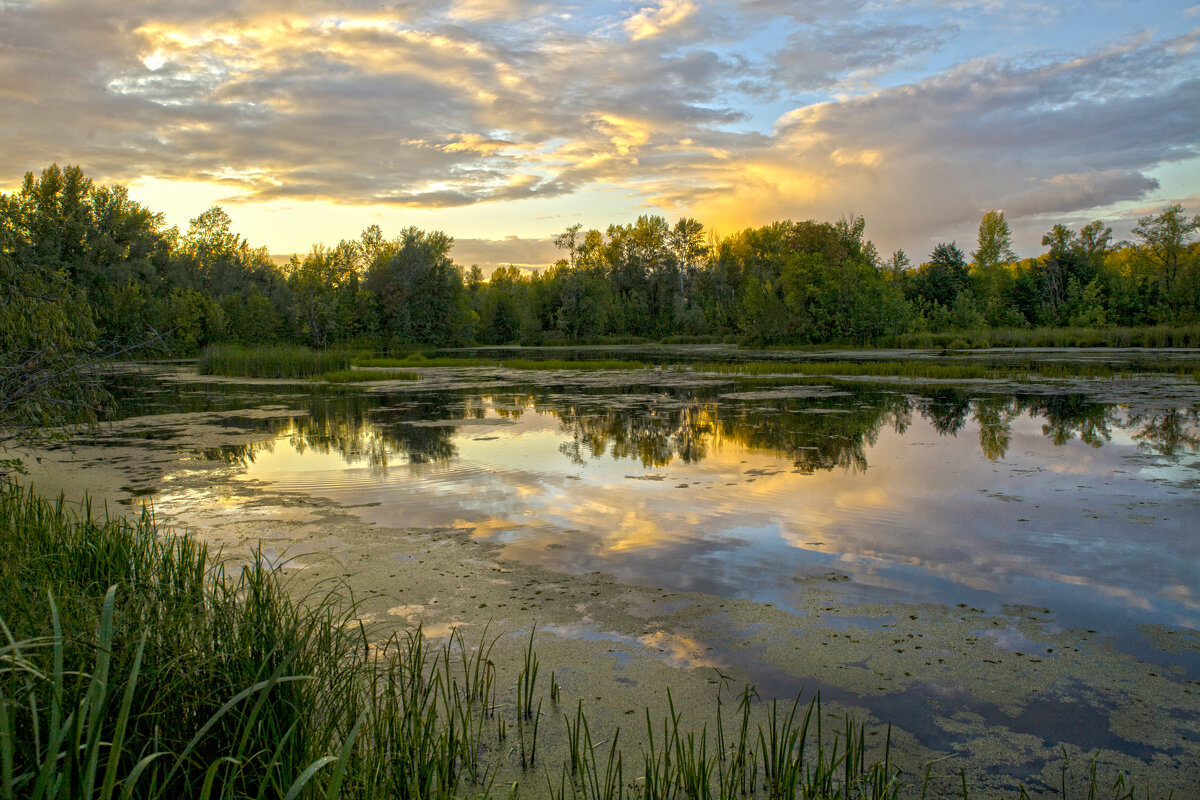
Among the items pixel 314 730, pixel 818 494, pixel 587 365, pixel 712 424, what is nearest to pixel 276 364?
pixel 587 365

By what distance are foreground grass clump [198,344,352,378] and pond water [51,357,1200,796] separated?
1045 centimetres

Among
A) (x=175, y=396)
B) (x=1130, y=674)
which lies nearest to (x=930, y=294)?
(x=175, y=396)

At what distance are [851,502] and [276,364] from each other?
25804mm

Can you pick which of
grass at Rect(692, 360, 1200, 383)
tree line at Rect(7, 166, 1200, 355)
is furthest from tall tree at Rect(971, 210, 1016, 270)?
grass at Rect(692, 360, 1200, 383)

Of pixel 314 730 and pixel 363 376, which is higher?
pixel 363 376

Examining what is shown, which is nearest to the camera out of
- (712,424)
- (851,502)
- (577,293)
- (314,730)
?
(314,730)

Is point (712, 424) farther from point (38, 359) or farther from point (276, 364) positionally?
point (276, 364)

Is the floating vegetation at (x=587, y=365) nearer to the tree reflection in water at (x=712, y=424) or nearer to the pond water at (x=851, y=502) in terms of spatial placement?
the tree reflection in water at (x=712, y=424)

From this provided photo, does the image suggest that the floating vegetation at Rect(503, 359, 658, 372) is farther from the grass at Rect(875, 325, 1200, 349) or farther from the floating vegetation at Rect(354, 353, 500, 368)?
the grass at Rect(875, 325, 1200, 349)

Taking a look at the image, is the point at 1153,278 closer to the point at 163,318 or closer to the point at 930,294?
the point at 930,294

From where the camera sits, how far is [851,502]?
803 centimetres

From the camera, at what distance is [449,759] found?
3016 mm

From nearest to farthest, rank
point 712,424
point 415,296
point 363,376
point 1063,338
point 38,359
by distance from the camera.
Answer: point 38,359, point 712,424, point 363,376, point 1063,338, point 415,296

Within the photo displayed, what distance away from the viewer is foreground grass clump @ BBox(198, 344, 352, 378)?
2770cm
